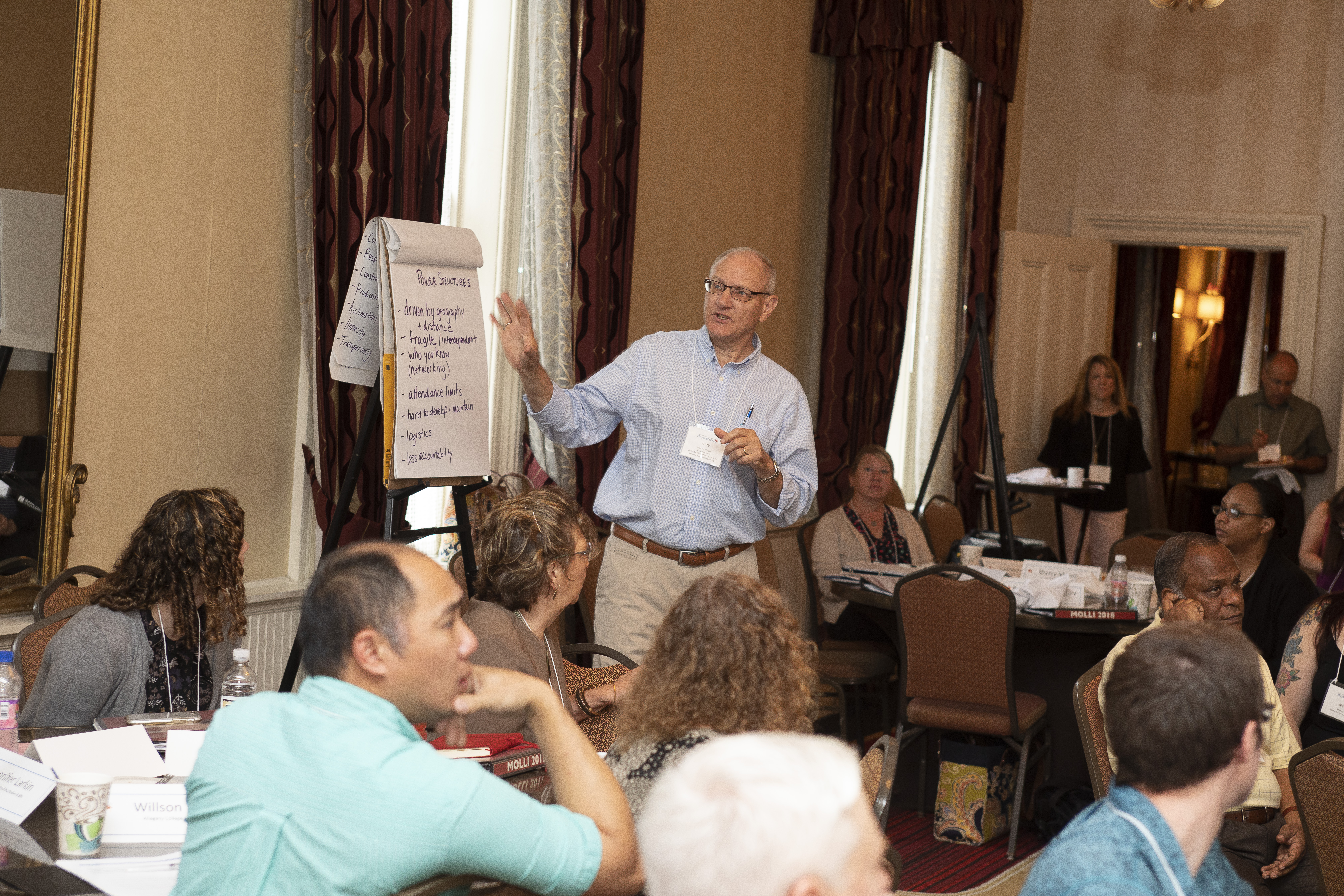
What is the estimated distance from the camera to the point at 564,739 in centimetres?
166

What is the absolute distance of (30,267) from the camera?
316cm

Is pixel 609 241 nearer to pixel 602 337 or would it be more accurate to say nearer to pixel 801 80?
pixel 602 337

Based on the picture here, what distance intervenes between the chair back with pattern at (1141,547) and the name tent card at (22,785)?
4.56m

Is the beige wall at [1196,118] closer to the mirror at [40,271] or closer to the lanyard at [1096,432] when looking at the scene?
the lanyard at [1096,432]

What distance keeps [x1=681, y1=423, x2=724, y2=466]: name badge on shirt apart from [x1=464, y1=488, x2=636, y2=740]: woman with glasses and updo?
96 cm

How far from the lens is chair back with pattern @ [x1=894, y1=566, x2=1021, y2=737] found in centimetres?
411

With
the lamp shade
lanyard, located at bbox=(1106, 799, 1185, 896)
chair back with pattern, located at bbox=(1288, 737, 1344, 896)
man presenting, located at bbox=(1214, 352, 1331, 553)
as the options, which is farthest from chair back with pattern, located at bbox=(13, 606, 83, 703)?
the lamp shade

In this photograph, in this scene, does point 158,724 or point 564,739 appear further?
point 158,724

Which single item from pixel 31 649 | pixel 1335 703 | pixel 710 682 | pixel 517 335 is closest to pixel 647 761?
pixel 710 682

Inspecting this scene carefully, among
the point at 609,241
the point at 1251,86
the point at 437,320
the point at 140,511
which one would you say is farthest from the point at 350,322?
the point at 1251,86

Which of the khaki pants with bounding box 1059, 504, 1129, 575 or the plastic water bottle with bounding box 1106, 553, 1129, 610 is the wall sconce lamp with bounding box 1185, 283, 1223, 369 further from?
the plastic water bottle with bounding box 1106, 553, 1129, 610

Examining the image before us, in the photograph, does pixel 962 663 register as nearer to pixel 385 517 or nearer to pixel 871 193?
pixel 385 517

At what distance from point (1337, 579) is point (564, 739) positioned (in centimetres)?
357

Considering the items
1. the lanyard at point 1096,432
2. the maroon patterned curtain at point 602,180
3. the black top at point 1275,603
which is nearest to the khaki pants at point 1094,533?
the lanyard at point 1096,432
